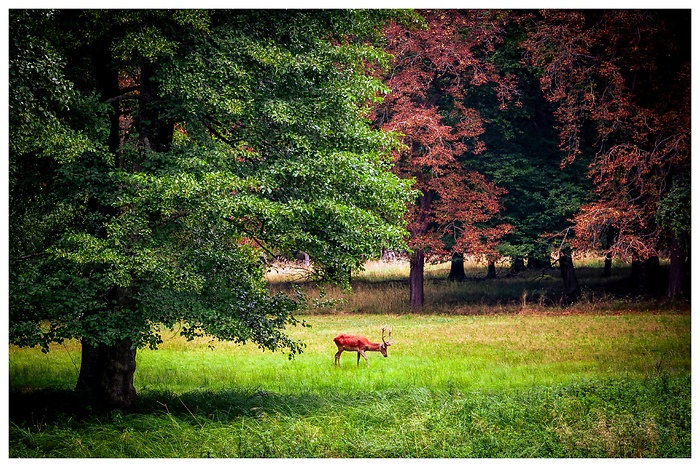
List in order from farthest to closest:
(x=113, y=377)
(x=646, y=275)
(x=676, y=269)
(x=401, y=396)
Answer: (x=646, y=275), (x=676, y=269), (x=401, y=396), (x=113, y=377)

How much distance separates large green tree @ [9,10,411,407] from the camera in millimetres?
7164

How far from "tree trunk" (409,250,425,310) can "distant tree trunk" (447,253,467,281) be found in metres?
0.64

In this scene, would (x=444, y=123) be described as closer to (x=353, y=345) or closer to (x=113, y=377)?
Answer: (x=353, y=345)

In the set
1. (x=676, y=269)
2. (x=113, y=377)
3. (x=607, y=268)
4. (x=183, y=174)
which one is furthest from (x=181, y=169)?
(x=676, y=269)

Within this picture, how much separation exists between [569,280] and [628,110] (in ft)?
11.5

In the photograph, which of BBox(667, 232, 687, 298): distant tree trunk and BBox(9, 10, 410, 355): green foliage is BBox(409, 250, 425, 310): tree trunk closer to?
BBox(667, 232, 687, 298): distant tree trunk

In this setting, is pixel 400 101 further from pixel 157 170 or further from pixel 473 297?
pixel 157 170

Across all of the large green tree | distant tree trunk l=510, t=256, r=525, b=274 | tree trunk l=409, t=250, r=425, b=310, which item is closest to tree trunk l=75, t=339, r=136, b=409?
the large green tree

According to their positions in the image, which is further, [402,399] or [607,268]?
[607,268]

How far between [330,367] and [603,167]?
6.02 meters

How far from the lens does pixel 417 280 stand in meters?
14.6

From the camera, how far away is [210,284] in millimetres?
7926

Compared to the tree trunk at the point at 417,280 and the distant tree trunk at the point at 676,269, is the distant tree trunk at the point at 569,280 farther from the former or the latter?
the tree trunk at the point at 417,280
